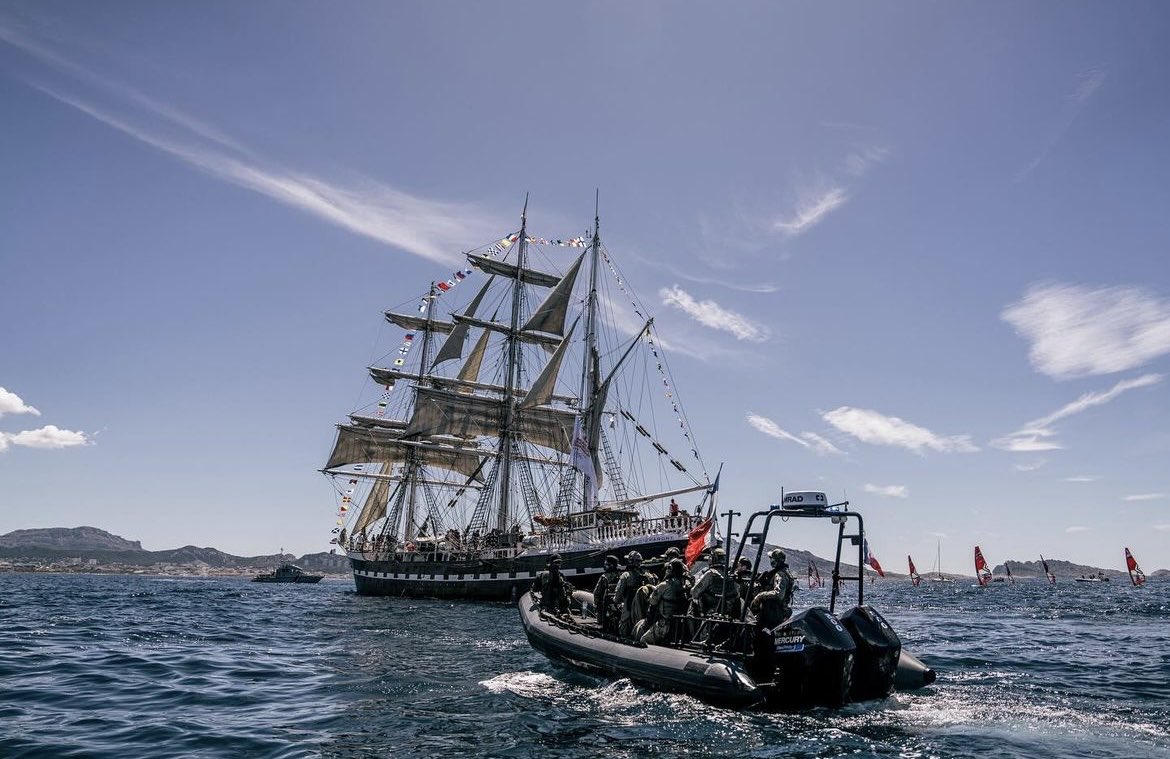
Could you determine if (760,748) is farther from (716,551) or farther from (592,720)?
(716,551)

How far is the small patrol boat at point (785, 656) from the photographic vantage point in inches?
466

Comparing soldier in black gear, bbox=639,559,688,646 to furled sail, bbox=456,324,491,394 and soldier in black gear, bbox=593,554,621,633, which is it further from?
furled sail, bbox=456,324,491,394

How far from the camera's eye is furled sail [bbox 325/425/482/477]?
78.0 metres

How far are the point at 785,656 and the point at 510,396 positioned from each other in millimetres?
56397

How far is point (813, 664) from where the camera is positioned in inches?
462

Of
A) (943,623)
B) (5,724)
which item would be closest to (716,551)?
(5,724)

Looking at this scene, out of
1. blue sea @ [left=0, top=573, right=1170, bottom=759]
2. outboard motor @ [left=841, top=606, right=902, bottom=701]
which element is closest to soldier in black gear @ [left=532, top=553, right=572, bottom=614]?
blue sea @ [left=0, top=573, right=1170, bottom=759]

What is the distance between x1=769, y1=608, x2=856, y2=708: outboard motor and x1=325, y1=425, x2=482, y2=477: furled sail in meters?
66.6

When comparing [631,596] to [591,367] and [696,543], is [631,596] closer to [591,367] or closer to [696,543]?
[696,543]

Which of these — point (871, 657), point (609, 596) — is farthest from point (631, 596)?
point (871, 657)

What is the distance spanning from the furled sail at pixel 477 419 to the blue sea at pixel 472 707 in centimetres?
4342

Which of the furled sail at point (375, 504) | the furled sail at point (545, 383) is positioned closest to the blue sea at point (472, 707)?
the furled sail at point (545, 383)

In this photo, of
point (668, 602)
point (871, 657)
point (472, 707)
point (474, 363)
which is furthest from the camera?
point (474, 363)

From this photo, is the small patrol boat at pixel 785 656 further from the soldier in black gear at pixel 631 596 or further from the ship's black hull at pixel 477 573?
the ship's black hull at pixel 477 573
